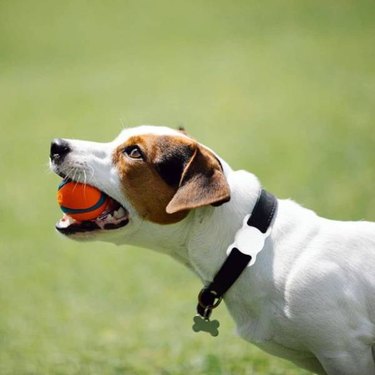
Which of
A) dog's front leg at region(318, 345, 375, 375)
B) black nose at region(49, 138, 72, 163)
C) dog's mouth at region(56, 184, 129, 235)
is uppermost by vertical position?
black nose at region(49, 138, 72, 163)

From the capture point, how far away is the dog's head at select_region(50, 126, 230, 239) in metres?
4.88

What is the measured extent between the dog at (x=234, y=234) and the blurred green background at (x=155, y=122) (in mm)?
1621

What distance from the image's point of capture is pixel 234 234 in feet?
15.8

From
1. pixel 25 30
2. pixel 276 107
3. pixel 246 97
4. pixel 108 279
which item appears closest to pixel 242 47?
pixel 246 97

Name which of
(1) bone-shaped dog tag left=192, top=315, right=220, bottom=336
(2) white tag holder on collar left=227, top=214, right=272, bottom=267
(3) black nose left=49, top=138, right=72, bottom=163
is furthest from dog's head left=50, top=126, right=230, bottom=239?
(1) bone-shaped dog tag left=192, top=315, right=220, bottom=336

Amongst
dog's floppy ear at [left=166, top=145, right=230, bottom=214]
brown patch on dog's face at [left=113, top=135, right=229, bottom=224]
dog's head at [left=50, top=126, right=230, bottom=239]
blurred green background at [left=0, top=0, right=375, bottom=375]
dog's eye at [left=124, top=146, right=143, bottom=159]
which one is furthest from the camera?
blurred green background at [left=0, top=0, right=375, bottom=375]

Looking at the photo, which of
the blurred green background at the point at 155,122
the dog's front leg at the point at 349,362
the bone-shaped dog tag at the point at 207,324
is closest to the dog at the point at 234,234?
the dog's front leg at the point at 349,362

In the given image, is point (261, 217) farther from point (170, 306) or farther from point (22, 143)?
point (22, 143)

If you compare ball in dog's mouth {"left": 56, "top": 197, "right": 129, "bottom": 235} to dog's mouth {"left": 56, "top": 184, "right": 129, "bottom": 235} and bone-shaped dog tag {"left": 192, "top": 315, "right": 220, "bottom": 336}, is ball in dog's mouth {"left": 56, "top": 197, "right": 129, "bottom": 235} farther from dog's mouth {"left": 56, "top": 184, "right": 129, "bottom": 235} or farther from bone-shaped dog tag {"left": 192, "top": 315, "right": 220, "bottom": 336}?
bone-shaped dog tag {"left": 192, "top": 315, "right": 220, "bottom": 336}

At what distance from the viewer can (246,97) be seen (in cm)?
2047

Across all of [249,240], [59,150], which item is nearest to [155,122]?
[59,150]

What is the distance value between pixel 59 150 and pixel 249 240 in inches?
51.6

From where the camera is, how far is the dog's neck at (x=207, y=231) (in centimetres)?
482

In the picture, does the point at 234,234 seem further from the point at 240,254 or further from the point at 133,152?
the point at 133,152
